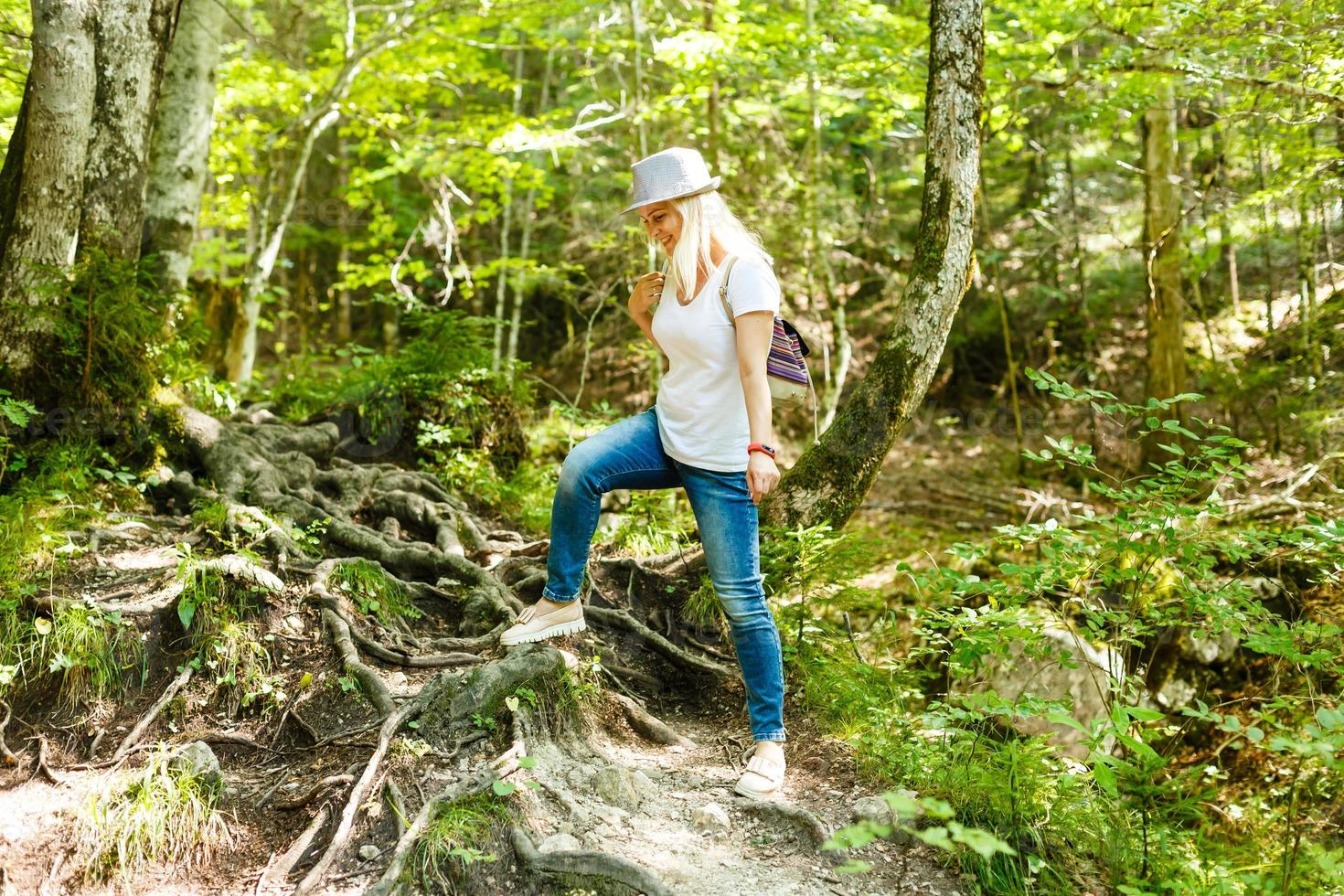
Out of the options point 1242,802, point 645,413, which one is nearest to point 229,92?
point 645,413

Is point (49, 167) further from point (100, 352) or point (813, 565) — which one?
point (813, 565)

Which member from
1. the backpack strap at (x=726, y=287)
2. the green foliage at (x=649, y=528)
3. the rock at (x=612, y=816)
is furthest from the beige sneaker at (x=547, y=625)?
the green foliage at (x=649, y=528)

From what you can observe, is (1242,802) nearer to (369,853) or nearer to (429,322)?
(369,853)

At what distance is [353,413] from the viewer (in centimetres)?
763

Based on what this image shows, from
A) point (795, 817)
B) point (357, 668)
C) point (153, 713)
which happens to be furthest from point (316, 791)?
point (795, 817)

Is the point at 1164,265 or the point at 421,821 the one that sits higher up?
the point at 1164,265

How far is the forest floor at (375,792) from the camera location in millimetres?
3039

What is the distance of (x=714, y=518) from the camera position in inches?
138

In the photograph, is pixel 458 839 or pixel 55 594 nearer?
pixel 458 839

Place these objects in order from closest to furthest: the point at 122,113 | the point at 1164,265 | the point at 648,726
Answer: the point at 648,726 → the point at 122,113 → the point at 1164,265

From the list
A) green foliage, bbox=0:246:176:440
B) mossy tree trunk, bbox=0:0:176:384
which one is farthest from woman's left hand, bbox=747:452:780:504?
mossy tree trunk, bbox=0:0:176:384

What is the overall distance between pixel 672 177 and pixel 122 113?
14.3 ft

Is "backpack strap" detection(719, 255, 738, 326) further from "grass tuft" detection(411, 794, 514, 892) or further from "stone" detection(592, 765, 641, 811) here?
"grass tuft" detection(411, 794, 514, 892)

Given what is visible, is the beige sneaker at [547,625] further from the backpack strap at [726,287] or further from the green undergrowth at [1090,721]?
the backpack strap at [726,287]
